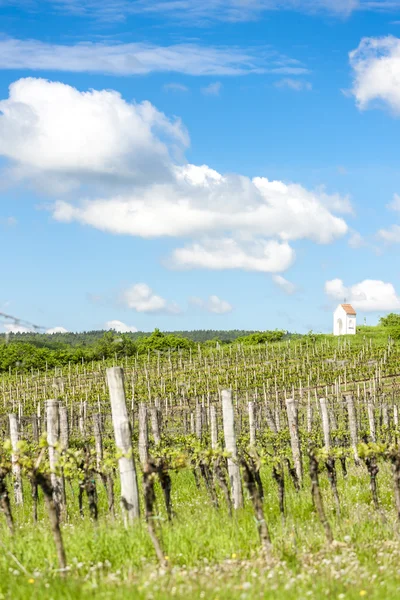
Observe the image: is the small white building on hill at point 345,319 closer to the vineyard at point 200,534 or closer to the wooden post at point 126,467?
the vineyard at point 200,534

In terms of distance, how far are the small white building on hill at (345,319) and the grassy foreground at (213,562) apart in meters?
99.6

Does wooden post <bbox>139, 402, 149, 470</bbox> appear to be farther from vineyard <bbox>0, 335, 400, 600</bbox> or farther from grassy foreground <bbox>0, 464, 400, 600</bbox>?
grassy foreground <bbox>0, 464, 400, 600</bbox>

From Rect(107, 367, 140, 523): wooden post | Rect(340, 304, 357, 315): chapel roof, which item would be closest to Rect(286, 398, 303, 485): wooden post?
Rect(107, 367, 140, 523): wooden post

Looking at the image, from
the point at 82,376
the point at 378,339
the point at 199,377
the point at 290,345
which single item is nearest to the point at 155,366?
the point at 82,376

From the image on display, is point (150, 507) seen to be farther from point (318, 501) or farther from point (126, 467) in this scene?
point (318, 501)

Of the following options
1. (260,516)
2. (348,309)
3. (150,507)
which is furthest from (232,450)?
(348,309)

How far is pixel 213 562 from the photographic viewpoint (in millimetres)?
8305

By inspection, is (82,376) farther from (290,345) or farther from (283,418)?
(283,418)

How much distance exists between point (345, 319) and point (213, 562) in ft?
339

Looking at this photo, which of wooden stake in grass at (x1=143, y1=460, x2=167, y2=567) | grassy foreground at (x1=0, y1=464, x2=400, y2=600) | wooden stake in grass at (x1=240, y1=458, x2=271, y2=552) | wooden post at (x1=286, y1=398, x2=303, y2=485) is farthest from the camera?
wooden post at (x1=286, y1=398, x2=303, y2=485)

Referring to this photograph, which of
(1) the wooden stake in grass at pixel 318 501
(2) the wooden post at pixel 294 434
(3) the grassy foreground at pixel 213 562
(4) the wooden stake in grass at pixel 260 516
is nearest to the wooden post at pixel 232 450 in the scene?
(3) the grassy foreground at pixel 213 562

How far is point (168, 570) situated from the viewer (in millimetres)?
7684

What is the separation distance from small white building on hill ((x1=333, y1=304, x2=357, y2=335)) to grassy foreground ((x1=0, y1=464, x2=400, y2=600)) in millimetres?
99582

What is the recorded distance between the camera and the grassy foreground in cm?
691
